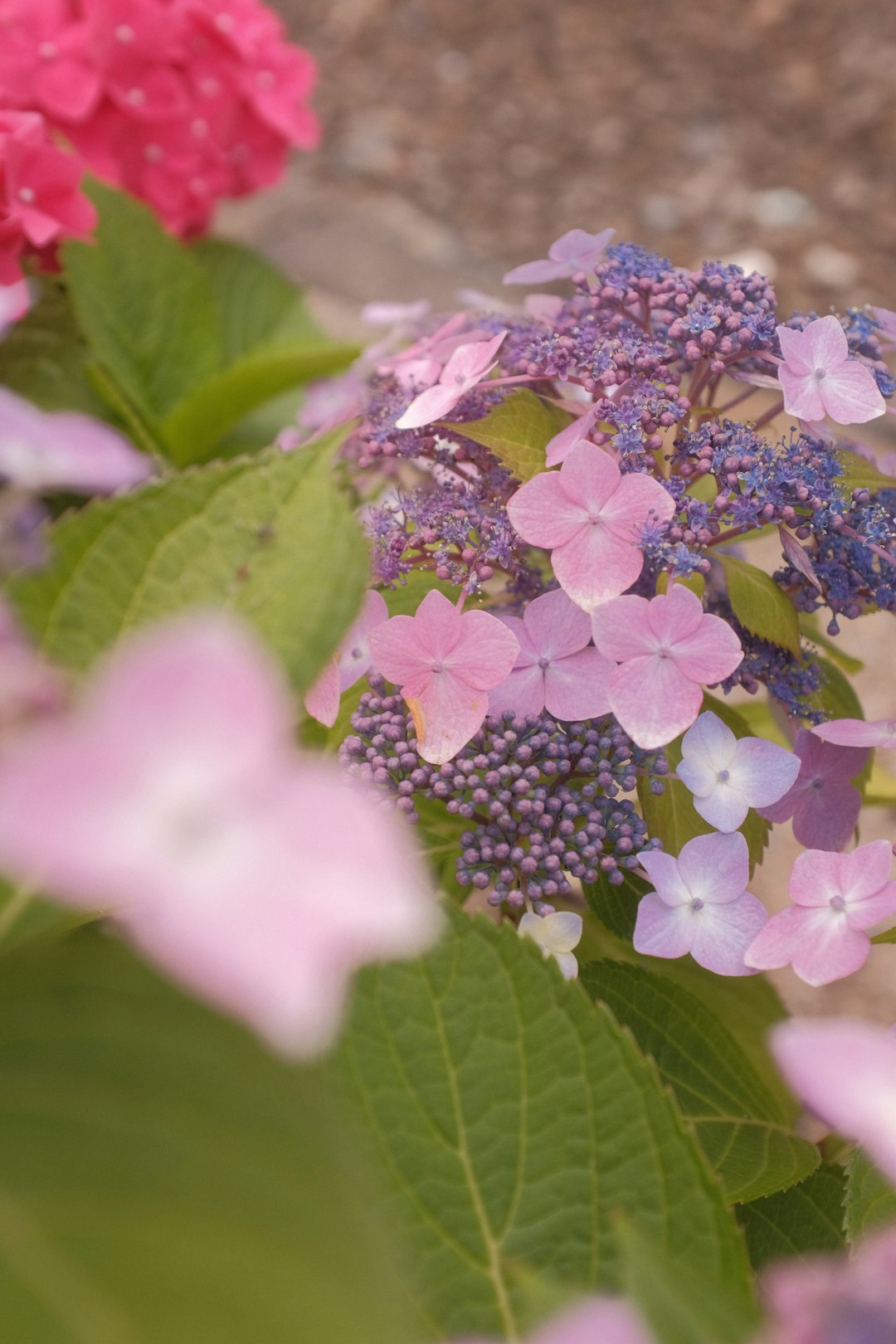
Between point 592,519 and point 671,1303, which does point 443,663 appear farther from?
point 671,1303

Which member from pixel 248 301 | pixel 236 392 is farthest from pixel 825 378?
pixel 248 301

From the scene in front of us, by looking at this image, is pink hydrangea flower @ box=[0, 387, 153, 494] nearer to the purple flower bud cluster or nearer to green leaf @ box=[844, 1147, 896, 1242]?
the purple flower bud cluster

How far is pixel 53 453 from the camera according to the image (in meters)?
0.28

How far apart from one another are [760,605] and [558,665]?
0.32 ft

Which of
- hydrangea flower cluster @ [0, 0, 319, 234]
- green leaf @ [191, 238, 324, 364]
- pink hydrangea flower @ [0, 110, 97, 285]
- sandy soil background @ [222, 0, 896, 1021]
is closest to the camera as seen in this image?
pink hydrangea flower @ [0, 110, 97, 285]

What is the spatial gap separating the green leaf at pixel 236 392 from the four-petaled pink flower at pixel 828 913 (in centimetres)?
65

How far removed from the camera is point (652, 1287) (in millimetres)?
260

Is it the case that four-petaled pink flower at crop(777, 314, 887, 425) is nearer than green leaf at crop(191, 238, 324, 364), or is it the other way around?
four-petaled pink flower at crop(777, 314, 887, 425)

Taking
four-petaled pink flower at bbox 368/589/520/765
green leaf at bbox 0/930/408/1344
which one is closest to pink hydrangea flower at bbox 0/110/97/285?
four-petaled pink flower at bbox 368/589/520/765

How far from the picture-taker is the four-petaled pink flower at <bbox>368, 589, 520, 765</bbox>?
20.3 inches

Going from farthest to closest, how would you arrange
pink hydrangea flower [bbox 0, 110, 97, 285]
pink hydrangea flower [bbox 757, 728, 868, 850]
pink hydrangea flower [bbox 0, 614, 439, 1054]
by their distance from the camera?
1. pink hydrangea flower [bbox 0, 110, 97, 285]
2. pink hydrangea flower [bbox 757, 728, 868, 850]
3. pink hydrangea flower [bbox 0, 614, 439, 1054]

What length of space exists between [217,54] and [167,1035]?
1.01m

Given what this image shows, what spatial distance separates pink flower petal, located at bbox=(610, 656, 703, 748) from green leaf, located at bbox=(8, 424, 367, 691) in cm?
17

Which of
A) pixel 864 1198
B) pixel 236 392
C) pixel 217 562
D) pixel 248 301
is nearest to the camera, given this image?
pixel 217 562
